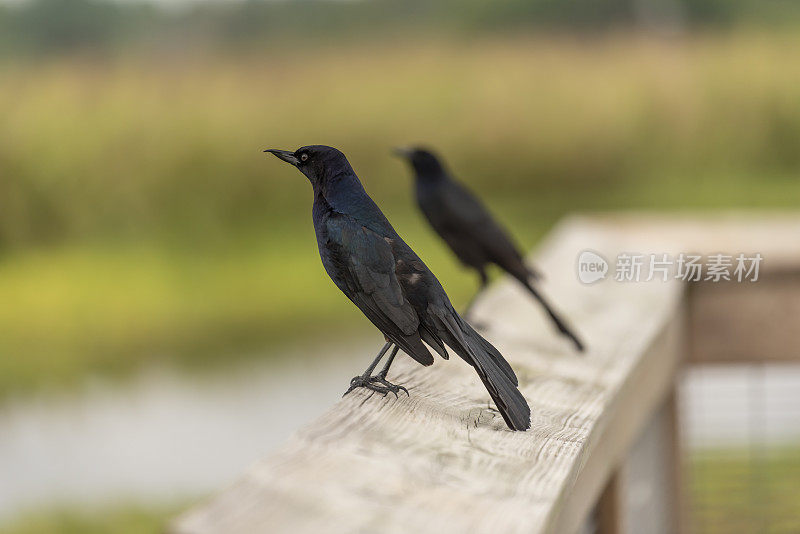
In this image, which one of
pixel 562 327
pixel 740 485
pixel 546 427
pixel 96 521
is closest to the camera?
pixel 546 427

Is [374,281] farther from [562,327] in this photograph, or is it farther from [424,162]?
[424,162]

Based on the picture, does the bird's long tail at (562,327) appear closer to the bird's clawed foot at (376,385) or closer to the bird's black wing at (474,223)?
the bird's black wing at (474,223)

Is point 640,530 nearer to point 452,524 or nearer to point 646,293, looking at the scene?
point 646,293

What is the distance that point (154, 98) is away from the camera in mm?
4199

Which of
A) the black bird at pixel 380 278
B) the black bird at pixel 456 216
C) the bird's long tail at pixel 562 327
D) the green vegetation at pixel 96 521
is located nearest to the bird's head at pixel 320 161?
the black bird at pixel 380 278

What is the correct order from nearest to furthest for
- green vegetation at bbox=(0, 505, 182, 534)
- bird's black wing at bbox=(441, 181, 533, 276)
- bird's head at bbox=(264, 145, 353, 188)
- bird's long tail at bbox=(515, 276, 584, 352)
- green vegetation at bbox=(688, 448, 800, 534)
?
1. bird's head at bbox=(264, 145, 353, 188)
2. bird's long tail at bbox=(515, 276, 584, 352)
3. bird's black wing at bbox=(441, 181, 533, 276)
4. green vegetation at bbox=(688, 448, 800, 534)
5. green vegetation at bbox=(0, 505, 182, 534)

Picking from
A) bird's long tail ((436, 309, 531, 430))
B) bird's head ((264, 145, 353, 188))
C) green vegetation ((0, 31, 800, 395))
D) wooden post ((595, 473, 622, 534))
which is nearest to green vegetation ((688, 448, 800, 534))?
green vegetation ((0, 31, 800, 395))

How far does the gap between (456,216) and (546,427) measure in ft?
3.26

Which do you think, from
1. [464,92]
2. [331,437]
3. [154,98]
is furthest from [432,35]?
[331,437]

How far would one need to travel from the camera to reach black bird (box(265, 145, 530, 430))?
1.14 metres

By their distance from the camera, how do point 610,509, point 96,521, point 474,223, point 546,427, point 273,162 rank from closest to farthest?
point 546,427
point 610,509
point 474,223
point 96,521
point 273,162

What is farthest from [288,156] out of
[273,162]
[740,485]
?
[740,485]

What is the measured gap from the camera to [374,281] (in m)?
1.14

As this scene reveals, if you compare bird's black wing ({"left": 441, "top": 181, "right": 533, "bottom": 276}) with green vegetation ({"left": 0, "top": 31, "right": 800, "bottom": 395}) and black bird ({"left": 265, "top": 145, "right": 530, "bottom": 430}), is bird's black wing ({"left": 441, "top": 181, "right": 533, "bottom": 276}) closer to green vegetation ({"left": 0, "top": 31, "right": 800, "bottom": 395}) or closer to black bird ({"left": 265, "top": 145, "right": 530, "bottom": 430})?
black bird ({"left": 265, "top": 145, "right": 530, "bottom": 430})
